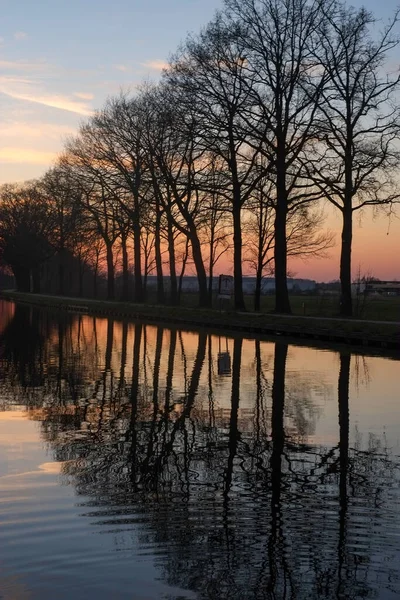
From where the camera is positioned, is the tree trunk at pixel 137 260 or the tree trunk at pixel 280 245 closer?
the tree trunk at pixel 280 245

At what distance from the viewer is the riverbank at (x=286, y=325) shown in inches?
1272

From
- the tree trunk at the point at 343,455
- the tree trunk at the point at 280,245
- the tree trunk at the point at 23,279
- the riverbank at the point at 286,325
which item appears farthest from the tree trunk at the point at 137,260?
the tree trunk at the point at 23,279

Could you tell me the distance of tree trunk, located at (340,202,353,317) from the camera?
4200cm

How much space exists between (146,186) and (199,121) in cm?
1592

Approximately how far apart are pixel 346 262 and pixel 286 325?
6.27 m

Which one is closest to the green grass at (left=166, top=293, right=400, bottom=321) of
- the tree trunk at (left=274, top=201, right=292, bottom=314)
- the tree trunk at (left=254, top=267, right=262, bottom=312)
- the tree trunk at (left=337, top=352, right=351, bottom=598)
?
the tree trunk at (left=254, top=267, right=262, bottom=312)

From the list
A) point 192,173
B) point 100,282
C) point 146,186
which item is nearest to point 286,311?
point 192,173

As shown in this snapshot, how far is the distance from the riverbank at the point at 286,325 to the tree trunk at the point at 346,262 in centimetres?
226

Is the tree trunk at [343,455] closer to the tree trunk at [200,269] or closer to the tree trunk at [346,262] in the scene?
the tree trunk at [346,262]

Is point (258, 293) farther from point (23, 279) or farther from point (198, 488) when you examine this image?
point (23, 279)

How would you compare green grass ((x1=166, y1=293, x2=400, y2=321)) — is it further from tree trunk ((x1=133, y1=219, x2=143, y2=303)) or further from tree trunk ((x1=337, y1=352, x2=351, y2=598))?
tree trunk ((x1=337, y1=352, x2=351, y2=598))

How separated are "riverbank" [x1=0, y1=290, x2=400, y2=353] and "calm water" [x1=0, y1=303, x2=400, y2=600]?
1315 centimetres

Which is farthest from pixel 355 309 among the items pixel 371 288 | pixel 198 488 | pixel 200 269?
pixel 198 488

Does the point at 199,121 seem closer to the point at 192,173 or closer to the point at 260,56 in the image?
the point at 260,56
